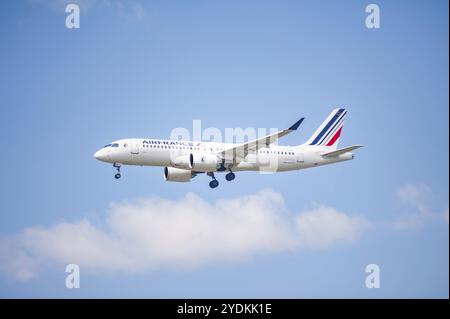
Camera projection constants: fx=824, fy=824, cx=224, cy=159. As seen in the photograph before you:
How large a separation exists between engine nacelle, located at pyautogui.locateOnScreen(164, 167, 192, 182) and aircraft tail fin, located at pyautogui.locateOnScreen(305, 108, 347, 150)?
1265 centimetres

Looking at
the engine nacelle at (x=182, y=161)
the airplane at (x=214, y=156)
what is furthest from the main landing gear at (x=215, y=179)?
the engine nacelle at (x=182, y=161)

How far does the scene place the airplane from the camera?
243 ft

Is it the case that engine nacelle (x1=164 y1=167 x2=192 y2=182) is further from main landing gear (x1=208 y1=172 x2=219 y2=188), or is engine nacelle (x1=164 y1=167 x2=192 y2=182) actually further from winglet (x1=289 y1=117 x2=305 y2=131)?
winglet (x1=289 y1=117 x2=305 y2=131)

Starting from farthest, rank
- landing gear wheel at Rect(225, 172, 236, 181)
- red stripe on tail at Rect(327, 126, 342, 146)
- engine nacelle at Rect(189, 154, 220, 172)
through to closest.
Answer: red stripe on tail at Rect(327, 126, 342, 146) < landing gear wheel at Rect(225, 172, 236, 181) < engine nacelle at Rect(189, 154, 220, 172)

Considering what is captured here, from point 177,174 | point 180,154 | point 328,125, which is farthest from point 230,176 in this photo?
point 328,125

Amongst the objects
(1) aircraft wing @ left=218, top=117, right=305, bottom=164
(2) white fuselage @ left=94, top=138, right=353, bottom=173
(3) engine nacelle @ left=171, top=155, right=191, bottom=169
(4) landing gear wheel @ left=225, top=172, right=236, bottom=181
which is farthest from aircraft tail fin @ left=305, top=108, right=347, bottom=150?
(3) engine nacelle @ left=171, top=155, right=191, bottom=169

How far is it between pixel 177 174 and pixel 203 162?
214 inches

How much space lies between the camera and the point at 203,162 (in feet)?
244

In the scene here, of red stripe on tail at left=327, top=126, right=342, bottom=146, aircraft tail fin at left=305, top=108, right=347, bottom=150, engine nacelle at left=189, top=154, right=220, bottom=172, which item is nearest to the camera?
engine nacelle at left=189, top=154, right=220, bottom=172

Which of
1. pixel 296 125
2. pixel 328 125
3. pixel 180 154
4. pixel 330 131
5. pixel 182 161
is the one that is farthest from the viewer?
pixel 328 125

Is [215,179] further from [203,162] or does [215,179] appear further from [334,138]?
[334,138]

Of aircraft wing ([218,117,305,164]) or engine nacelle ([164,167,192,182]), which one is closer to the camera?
aircraft wing ([218,117,305,164])
